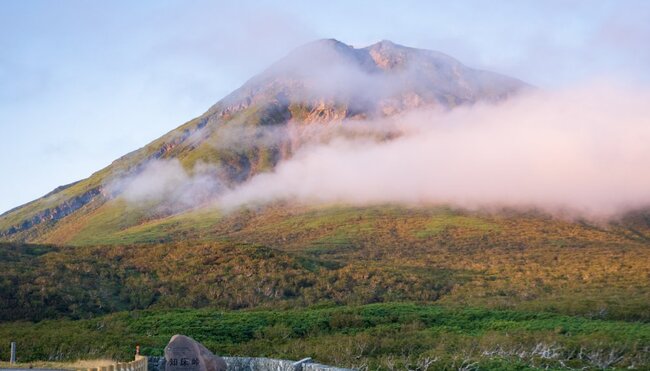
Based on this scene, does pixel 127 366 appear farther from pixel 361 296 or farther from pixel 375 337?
pixel 361 296

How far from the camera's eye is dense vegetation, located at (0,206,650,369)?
33.2m

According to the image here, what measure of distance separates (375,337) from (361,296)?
24906 mm

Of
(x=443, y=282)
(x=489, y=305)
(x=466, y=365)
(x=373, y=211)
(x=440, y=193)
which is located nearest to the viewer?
(x=466, y=365)

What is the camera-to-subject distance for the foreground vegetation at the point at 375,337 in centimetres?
2938

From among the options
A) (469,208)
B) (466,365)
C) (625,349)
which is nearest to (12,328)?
(466,365)

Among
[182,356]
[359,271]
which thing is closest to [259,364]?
[182,356]

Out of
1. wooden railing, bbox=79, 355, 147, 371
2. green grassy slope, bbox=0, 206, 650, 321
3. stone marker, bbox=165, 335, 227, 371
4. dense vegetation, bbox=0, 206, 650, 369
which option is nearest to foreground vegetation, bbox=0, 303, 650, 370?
dense vegetation, bbox=0, 206, 650, 369

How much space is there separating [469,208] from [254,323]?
97.5 meters

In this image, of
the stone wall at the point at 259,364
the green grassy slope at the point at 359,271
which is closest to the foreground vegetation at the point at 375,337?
the stone wall at the point at 259,364

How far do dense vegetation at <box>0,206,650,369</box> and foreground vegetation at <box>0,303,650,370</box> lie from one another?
125 mm

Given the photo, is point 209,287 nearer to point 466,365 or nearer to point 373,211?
point 466,365

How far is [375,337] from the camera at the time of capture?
36.7 m

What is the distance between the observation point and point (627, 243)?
109188 millimetres

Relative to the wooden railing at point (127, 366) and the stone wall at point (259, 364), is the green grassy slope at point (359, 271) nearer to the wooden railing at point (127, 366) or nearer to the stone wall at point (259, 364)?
the stone wall at point (259, 364)
